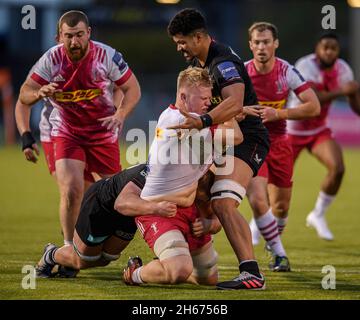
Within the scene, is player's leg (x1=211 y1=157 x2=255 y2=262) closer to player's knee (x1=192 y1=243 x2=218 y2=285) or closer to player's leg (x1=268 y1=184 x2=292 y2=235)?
player's knee (x1=192 y1=243 x2=218 y2=285)

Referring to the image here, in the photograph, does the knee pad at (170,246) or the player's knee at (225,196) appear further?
the player's knee at (225,196)

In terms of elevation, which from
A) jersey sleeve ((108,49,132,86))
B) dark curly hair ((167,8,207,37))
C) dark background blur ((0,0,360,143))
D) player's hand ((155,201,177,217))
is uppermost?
dark background blur ((0,0,360,143))

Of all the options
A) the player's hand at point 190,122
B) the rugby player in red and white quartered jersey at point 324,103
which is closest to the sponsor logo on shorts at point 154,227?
the player's hand at point 190,122

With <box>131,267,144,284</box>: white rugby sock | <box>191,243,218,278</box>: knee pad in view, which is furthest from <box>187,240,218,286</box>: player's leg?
<box>131,267,144,284</box>: white rugby sock

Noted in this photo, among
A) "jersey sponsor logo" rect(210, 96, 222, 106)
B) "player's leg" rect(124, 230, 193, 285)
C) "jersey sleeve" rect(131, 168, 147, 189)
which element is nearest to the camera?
"player's leg" rect(124, 230, 193, 285)

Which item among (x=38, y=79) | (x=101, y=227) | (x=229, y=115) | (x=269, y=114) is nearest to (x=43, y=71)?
(x=38, y=79)

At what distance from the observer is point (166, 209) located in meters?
7.47

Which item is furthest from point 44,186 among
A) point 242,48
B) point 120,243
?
point 242,48

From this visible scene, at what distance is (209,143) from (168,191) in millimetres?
520

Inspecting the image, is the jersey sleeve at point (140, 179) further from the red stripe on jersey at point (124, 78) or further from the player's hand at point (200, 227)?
the red stripe on jersey at point (124, 78)

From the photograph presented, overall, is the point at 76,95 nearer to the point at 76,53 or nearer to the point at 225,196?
the point at 76,53

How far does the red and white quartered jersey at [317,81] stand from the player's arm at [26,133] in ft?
13.6

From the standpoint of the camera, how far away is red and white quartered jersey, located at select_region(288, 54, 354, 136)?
12406 millimetres

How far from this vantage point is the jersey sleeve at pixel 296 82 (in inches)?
390
